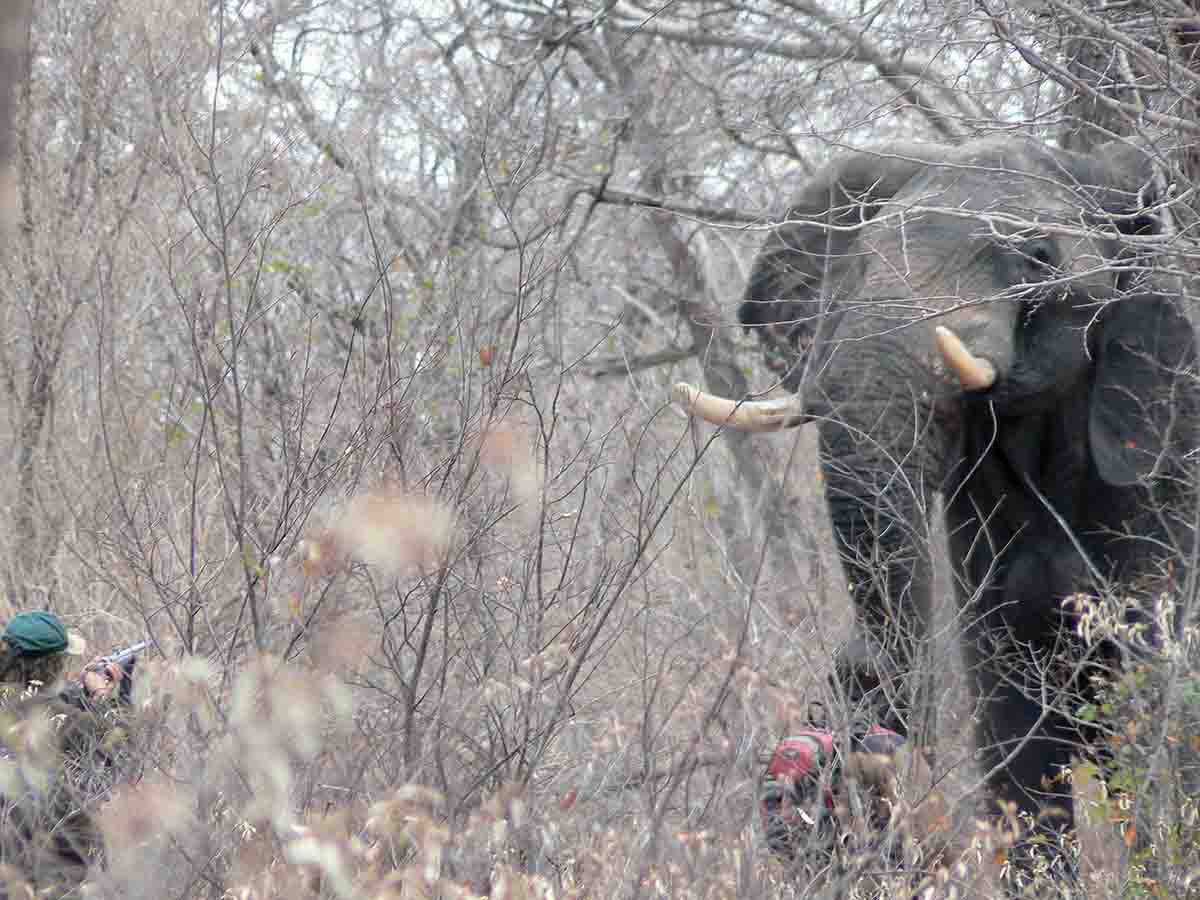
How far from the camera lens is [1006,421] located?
21.9 ft

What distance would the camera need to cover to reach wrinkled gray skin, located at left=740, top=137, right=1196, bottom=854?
20.2ft

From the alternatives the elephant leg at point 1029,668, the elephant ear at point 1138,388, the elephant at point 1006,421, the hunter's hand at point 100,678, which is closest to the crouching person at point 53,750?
the hunter's hand at point 100,678

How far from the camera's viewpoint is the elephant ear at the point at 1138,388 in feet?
21.2

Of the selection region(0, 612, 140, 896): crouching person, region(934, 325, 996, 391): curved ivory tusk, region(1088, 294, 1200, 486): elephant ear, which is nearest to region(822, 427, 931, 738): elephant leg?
region(934, 325, 996, 391): curved ivory tusk

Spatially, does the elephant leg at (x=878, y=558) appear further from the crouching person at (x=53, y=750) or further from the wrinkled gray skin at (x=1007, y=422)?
the crouching person at (x=53, y=750)

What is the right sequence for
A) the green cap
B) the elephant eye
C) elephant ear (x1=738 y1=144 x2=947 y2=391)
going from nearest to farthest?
1. the green cap
2. the elephant eye
3. elephant ear (x1=738 y1=144 x2=947 y2=391)

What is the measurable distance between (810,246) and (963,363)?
177 centimetres

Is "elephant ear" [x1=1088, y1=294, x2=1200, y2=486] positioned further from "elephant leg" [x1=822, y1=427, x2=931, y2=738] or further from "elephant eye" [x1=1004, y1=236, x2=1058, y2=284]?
"elephant leg" [x1=822, y1=427, x2=931, y2=738]

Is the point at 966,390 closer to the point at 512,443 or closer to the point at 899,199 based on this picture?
the point at 899,199

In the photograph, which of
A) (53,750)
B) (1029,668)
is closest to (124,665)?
(53,750)

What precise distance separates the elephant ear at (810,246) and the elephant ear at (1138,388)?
97cm

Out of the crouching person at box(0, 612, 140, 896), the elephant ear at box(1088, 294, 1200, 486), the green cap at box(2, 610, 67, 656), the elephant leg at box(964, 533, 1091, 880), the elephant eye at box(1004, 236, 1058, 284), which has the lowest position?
the elephant leg at box(964, 533, 1091, 880)

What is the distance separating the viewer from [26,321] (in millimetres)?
9297

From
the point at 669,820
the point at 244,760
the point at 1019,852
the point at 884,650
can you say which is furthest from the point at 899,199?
the point at 244,760
